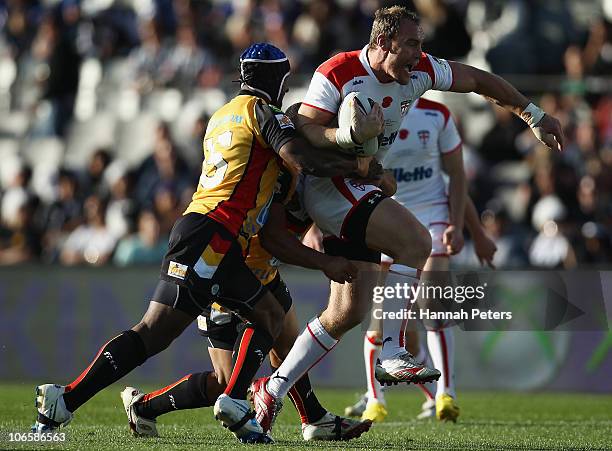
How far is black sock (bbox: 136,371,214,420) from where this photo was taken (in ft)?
26.0

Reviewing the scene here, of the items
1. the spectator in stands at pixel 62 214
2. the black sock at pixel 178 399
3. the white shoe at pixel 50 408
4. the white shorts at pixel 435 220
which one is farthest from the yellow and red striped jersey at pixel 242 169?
the spectator in stands at pixel 62 214

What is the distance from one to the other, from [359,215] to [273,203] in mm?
541

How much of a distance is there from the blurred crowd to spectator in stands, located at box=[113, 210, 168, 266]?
0.03 meters

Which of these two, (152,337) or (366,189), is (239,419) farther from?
(366,189)

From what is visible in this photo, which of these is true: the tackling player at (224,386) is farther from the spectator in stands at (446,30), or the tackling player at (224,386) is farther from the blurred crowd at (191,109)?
the spectator in stands at (446,30)

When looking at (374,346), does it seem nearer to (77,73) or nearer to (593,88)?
(593,88)

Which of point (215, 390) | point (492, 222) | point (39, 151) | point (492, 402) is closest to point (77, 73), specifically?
point (39, 151)

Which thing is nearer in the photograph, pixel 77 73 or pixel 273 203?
pixel 273 203

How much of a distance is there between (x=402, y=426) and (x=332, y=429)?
1.44m

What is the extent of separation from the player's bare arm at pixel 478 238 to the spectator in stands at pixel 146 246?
546 cm

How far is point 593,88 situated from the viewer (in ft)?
54.7

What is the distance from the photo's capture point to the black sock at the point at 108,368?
707cm

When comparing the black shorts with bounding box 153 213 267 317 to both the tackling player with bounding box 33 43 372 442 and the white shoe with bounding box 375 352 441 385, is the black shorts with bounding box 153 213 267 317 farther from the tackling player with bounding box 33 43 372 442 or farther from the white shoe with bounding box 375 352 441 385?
the white shoe with bounding box 375 352 441 385

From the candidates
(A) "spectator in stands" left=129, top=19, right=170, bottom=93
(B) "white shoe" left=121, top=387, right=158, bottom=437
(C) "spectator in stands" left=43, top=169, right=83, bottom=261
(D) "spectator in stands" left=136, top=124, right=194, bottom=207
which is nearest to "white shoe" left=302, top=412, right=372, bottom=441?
(B) "white shoe" left=121, top=387, right=158, bottom=437
